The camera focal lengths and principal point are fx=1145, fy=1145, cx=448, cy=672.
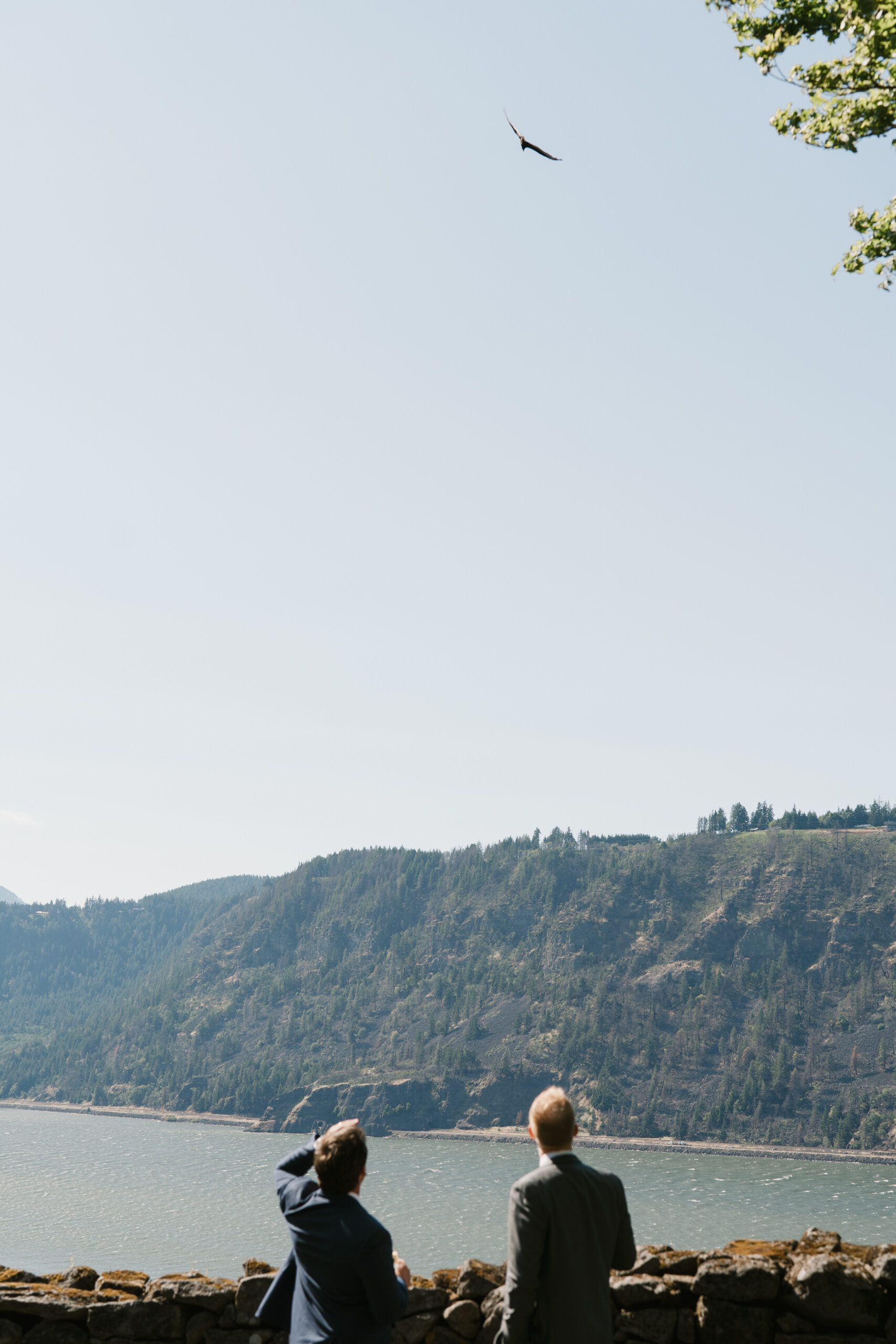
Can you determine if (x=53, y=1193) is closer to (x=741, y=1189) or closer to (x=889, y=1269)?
(x=741, y=1189)

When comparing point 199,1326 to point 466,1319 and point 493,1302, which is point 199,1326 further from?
point 493,1302

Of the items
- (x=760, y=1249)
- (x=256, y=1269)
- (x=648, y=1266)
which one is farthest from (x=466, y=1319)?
(x=760, y=1249)

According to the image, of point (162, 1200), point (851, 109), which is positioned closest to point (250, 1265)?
point (851, 109)

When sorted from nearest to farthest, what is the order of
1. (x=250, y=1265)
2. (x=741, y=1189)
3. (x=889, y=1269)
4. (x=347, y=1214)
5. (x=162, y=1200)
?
(x=347, y=1214) < (x=889, y=1269) < (x=250, y=1265) < (x=162, y=1200) < (x=741, y=1189)

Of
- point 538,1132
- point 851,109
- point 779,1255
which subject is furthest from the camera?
point 851,109

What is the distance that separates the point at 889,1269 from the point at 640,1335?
5.19 ft

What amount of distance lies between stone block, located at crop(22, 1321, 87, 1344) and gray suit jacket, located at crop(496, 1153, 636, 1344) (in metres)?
4.08

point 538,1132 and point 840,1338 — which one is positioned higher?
point 538,1132

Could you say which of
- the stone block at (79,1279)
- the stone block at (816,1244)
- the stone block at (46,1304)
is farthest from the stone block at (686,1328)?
the stone block at (79,1279)

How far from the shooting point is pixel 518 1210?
5.14 meters

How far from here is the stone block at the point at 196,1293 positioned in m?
7.82

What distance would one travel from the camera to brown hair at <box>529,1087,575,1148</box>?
5176mm

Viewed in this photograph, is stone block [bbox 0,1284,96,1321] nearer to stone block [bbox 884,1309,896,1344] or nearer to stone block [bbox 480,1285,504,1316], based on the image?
stone block [bbox 480,1285,504,1316]

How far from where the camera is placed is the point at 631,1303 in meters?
7.26
